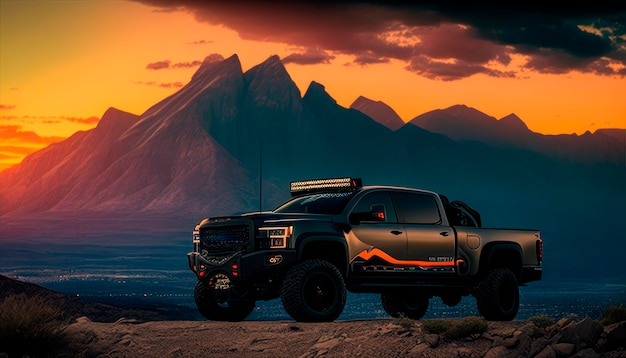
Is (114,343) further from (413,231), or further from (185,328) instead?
(413,231)

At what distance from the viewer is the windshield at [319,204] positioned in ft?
65.2

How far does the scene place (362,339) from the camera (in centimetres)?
1766

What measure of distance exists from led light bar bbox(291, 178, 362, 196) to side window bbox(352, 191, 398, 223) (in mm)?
381

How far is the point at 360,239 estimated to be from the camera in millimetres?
19516

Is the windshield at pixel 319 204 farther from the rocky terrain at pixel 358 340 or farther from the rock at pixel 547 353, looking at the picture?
the rock at pixel 547 353

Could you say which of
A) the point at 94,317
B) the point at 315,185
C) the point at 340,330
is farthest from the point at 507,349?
the point at 94,317

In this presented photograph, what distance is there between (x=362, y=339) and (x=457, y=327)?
164cm

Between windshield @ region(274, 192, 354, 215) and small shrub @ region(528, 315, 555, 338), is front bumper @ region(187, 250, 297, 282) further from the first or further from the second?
small shrub @ region(528, 315, 555, 338)

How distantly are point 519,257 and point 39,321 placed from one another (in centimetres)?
1060

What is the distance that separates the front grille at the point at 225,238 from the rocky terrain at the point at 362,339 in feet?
4.92

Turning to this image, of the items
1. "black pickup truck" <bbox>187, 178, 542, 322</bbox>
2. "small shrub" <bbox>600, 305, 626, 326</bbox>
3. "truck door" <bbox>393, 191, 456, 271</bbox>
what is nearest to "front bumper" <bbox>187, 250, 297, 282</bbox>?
"black pickup truck" <bbox>187, 178, 542, 322</bbox>

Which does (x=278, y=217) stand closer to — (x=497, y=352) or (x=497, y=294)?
(x=497, y=352)

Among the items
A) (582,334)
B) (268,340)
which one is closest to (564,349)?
(582,334)

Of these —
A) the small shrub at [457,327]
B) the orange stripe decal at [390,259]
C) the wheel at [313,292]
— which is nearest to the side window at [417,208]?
the orange stripe decal at [390,259]
